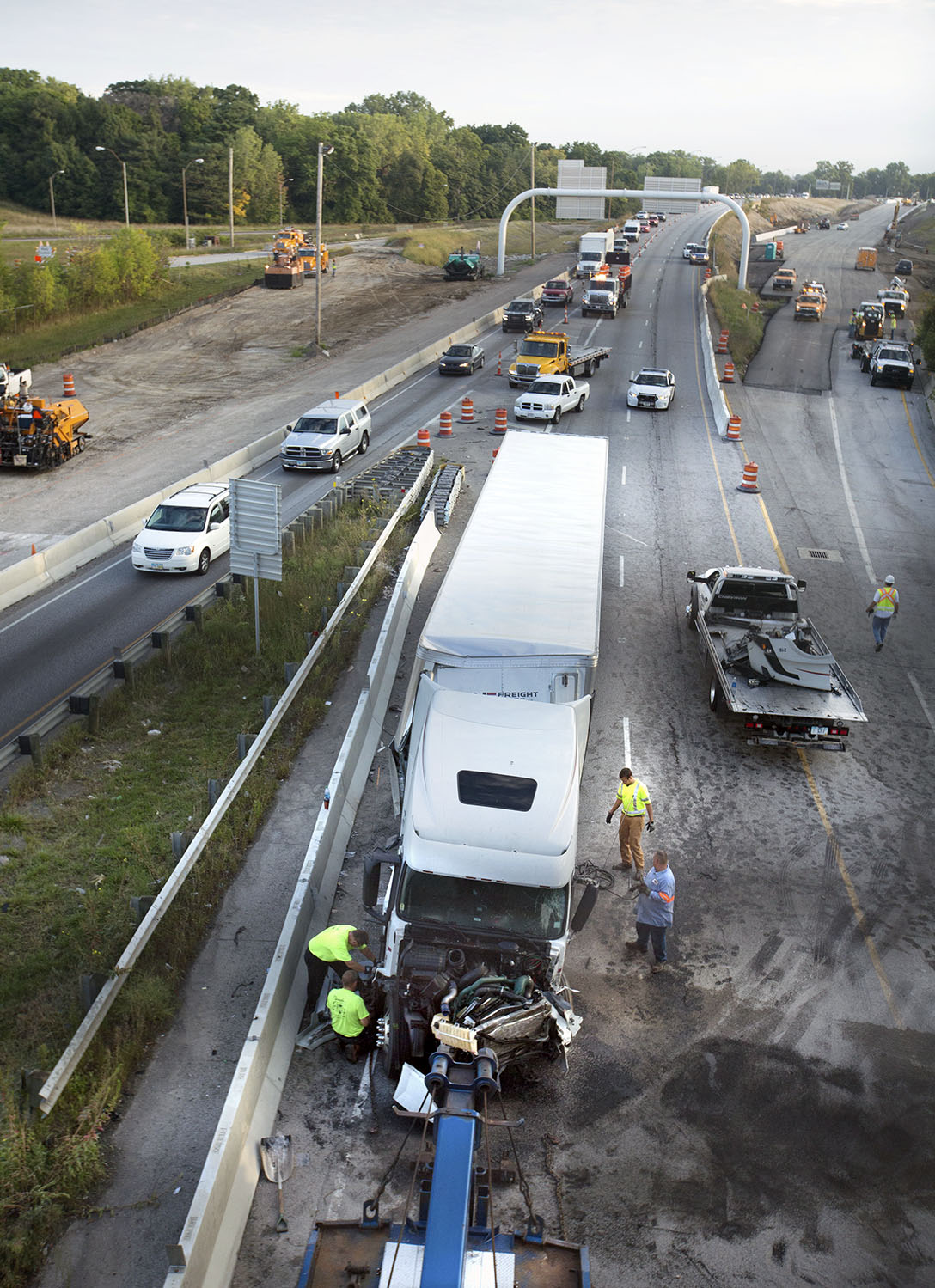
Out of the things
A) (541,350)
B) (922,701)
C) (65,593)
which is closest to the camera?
(922,701)

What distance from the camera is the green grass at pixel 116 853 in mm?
8664

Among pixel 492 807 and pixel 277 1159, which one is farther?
pixel 492 807

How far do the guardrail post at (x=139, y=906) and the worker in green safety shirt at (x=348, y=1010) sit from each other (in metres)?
2.62

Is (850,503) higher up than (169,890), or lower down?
higher up

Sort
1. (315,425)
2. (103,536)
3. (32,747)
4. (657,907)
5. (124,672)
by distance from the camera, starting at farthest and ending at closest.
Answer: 1. (315,425)
2. (103,536)
3. (124,672)
4. (32,747)
5. (657,907)

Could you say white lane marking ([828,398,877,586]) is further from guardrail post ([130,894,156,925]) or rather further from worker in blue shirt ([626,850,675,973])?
guardrail post ([130,894,156,925])

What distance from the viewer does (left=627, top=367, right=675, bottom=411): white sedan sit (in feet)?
128

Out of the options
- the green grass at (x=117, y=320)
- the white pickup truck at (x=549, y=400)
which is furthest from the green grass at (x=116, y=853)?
the green grass at (x=117, y=320)

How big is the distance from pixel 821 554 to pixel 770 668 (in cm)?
1094

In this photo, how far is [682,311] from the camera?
6175 centimetres

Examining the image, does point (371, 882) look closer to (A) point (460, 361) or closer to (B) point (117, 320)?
(A) point (460, 361)

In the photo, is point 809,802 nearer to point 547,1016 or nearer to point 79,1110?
point 547,1016

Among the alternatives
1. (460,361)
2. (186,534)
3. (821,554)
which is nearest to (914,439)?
(821,554)

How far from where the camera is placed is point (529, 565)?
52.9 feet
